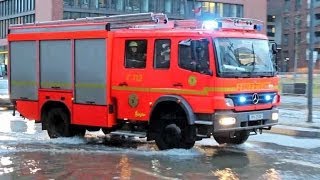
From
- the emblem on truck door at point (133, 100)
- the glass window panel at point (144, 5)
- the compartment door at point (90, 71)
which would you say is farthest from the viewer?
the glass window panel at point (144, 5)

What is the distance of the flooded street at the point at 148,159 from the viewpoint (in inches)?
392

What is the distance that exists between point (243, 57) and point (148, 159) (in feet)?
9.42

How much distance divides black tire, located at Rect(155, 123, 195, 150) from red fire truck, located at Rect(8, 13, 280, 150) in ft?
0.07

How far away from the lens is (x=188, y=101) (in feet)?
39.6

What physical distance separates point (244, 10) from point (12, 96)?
83.4 meters

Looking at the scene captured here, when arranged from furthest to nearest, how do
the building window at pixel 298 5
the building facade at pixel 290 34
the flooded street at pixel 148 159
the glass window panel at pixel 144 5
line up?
the building window at pixel 298 5 < the building facade at pixel 290 34 < the glass window panel at pixel 144 5 < the flooded street at pixel 148 159

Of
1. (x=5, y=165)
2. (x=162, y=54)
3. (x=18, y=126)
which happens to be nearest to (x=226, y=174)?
(x=162, y=54)

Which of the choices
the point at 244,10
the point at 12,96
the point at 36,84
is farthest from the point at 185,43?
the point at 244,10

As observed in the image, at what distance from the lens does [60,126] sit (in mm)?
14859

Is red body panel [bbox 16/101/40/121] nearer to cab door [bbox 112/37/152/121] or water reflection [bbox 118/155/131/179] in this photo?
cab door [bbox 112/37/152/121]

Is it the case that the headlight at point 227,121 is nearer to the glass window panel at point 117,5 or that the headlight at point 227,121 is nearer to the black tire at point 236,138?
the black tire at point 236,138

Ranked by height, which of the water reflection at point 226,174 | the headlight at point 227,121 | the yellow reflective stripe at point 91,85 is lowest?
the water reflection at point 226,174

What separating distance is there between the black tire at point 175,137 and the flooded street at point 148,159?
185 mm

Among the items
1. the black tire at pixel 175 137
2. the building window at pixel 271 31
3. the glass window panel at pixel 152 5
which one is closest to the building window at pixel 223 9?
the glass window panel at pixel 152 5
